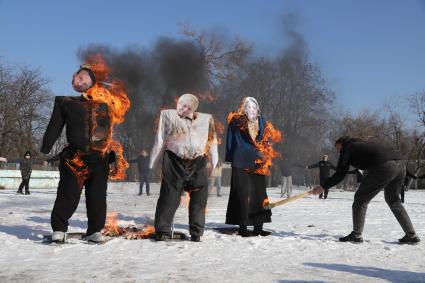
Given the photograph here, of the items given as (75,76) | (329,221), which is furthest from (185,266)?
(329,221)

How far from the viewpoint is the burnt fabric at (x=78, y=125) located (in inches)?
252

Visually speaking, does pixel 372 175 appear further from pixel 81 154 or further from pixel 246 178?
pixel 81 154

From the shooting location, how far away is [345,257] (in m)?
5.54

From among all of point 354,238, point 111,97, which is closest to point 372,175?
point 354,238

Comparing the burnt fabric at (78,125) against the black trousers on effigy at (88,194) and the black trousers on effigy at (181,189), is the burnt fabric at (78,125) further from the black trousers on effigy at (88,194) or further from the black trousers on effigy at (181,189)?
the black trousers on effigy at (181,189)

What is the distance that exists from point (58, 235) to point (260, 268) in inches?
105

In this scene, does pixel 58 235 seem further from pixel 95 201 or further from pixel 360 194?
pixel 360 194

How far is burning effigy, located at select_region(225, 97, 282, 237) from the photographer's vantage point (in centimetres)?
748

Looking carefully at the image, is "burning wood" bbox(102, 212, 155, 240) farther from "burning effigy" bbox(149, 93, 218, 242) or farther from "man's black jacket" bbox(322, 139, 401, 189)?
"man's black jacket" bbox(322, 139, 401, 189)

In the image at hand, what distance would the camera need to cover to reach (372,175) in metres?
6.99

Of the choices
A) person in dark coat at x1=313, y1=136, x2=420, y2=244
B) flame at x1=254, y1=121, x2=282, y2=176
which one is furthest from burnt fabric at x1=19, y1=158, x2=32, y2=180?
person in dark coat at x1=313, y1=136, x2=420, y2=244

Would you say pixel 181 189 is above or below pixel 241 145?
below

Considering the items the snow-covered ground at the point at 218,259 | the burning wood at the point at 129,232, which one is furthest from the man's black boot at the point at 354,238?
the burning wood at the point at 129,232

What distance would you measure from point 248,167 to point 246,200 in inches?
19.1
